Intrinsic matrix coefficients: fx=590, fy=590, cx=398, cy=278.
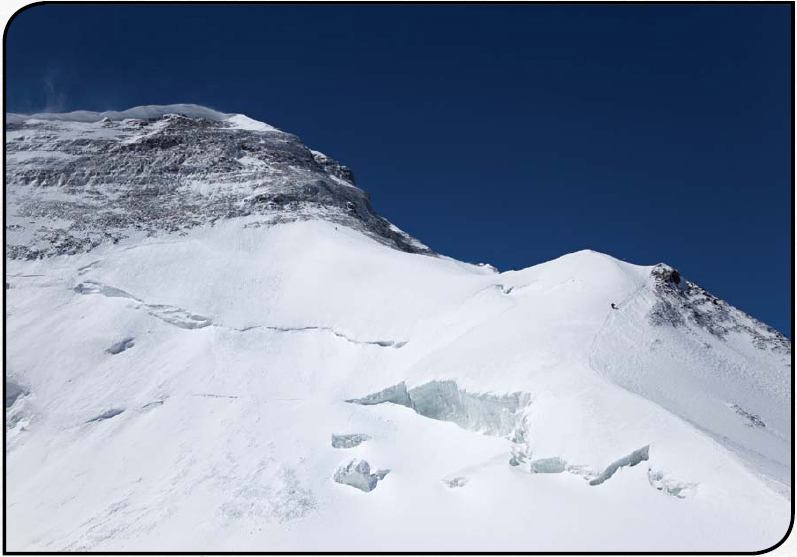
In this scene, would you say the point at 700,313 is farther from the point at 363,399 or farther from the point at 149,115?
the point at 149,115

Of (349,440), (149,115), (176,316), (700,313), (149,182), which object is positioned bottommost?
(349,440)

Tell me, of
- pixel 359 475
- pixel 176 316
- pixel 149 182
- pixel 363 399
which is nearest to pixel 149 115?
pixel 149 182

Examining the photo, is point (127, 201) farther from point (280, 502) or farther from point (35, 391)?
point (280, 502)

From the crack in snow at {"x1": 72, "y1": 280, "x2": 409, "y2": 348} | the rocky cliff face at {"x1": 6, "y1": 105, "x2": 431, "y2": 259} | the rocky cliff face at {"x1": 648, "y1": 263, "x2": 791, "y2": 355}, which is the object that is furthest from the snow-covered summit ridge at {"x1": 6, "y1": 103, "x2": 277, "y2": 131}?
the rocky cliff face at {"x1": 648, "y1": 263, "x2": 791, "y2": 355}

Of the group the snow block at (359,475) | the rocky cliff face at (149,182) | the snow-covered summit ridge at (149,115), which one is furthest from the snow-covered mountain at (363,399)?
the snow-covered summit ridge at (149,115)

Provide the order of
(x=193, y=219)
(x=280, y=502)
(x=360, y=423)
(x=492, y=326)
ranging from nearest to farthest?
(x=280, y=502) < (x=360, y=423) < (x=492, y=326) < (x=193, y=219)

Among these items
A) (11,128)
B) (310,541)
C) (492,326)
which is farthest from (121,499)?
(11,128)
